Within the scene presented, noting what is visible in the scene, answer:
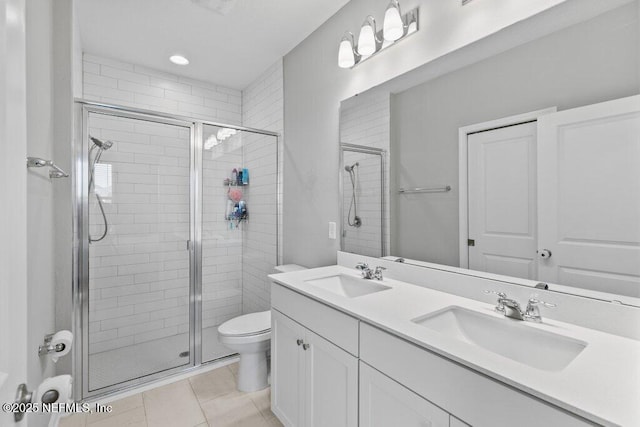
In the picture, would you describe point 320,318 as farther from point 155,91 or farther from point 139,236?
point 155,91

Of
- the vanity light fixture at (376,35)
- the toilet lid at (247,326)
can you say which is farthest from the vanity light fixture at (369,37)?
the toilet lid at (247,326)

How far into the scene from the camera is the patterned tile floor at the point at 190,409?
1.82 meters

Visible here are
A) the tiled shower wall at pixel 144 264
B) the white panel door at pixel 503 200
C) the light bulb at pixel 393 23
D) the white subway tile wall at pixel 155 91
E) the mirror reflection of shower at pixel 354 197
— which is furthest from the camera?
the white subway tile wall at pixel 155 91

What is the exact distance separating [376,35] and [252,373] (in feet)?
7.62

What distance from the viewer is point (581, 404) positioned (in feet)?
2.10

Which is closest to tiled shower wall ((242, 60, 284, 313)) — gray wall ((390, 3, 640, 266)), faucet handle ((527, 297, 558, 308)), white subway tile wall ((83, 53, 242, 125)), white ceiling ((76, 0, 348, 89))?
white ceiling ((76, 0, 348, 89))

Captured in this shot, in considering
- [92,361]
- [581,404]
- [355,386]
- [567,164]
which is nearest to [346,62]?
[567,164]

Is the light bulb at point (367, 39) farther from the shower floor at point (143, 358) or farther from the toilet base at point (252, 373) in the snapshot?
the shower floor at point (143, 358)

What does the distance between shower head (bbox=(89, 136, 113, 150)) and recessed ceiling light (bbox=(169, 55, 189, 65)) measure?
3.40ft

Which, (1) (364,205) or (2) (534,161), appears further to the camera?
(1) (364,205)

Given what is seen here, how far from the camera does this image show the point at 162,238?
8.09 ft

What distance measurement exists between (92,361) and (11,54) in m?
2.28

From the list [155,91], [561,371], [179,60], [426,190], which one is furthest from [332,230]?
[155,91]

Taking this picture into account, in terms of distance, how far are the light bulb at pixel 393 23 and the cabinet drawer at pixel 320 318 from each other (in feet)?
4.69
